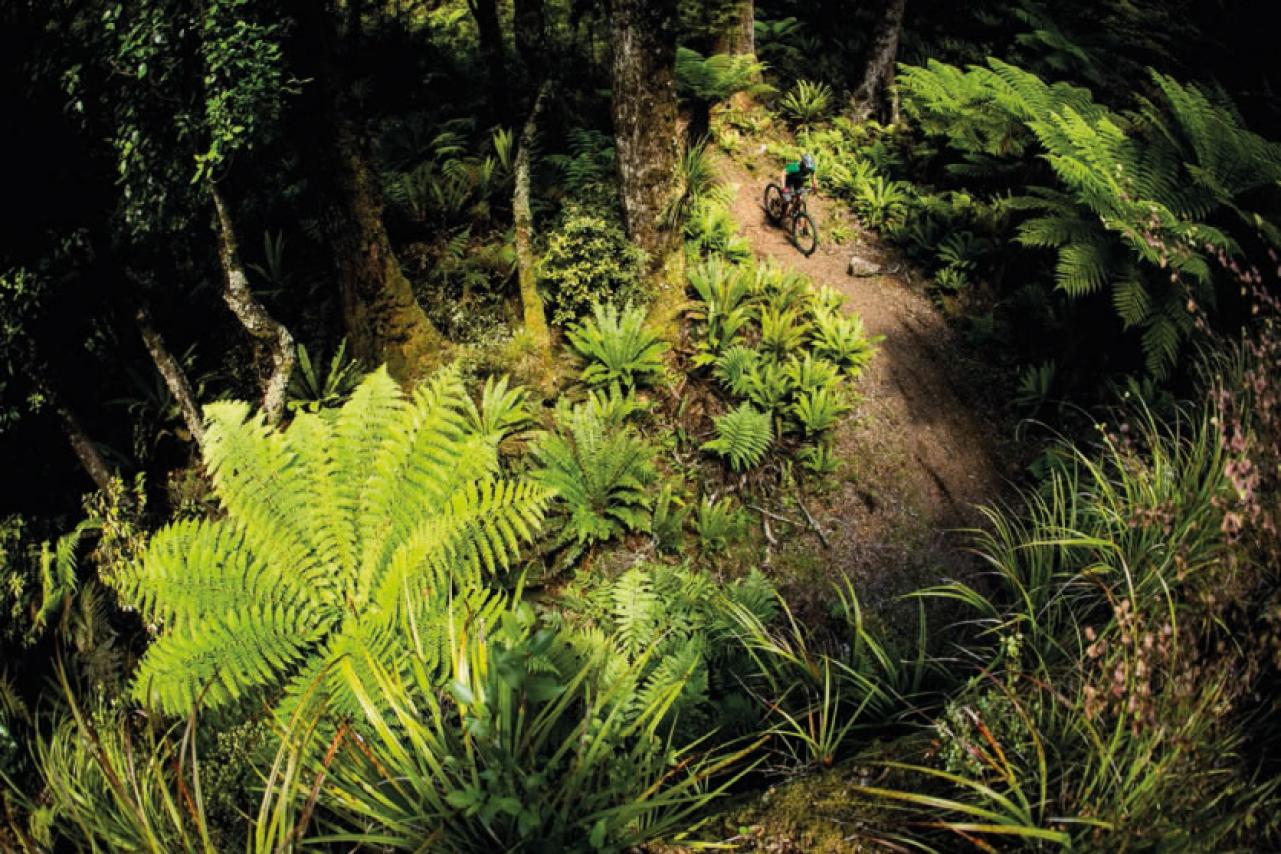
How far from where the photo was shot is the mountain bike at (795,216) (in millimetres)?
6719

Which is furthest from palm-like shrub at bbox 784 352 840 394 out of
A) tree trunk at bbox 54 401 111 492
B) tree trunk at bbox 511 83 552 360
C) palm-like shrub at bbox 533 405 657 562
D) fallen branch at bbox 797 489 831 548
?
tree trunk at bbox 54 401 111 492

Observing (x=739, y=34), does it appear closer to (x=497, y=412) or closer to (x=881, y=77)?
(x=881, y=77)

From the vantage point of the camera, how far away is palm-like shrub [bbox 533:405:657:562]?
178 inches

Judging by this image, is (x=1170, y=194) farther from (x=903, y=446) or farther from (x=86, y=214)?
(x=86, y=214)

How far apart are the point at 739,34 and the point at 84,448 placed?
8.57 meters

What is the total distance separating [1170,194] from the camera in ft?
16.3

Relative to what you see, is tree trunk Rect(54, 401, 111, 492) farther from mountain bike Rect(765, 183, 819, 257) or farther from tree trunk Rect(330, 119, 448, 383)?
mountain bike Rect(765, 183, 819, 257)

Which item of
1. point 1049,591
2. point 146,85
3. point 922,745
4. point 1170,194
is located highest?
point 146,85

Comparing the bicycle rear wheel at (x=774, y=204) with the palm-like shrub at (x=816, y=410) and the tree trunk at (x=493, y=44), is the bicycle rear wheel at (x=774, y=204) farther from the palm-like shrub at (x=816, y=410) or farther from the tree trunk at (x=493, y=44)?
the tree trunk at (x=493, y=44)

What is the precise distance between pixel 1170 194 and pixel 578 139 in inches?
219

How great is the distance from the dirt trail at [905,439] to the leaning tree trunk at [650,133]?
147 centimetres

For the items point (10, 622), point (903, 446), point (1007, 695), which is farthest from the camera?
point (903, 446)

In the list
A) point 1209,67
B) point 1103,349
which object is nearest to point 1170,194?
point 1103,349

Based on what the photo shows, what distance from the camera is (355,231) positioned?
496 centimetres
